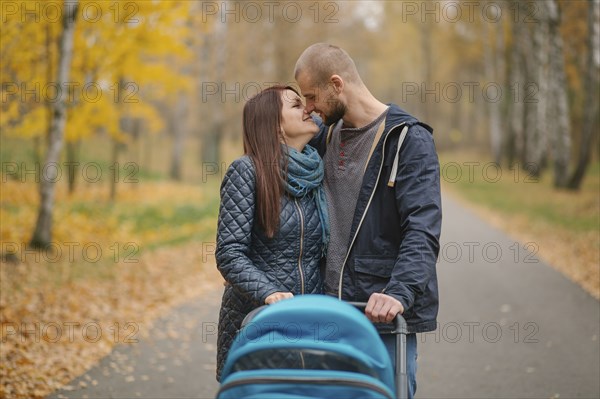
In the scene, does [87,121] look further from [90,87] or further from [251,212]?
[251,212]

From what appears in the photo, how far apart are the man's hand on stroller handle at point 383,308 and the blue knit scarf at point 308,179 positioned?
536 mm

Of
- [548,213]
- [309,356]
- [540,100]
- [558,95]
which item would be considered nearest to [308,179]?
[309,356]

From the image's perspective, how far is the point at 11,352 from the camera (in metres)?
6.34

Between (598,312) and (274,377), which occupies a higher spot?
(274,377)

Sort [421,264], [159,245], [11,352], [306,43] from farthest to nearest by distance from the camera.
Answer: [306,43], [159,245], [11,352], [421,264]

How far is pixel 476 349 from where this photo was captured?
23.1 ft

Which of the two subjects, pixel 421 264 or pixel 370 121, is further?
pixel 370 121

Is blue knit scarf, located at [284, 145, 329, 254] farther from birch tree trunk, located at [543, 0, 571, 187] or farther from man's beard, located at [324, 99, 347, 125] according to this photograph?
birch tree trunk, located at [543, 0, 571, 187]

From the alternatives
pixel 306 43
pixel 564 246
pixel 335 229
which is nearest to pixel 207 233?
pixel 564 246

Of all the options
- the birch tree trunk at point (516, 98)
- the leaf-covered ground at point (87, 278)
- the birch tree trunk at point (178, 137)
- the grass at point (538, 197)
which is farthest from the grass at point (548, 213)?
the birch tree trunk at point (178, 137)

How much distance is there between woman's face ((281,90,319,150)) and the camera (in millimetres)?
3273

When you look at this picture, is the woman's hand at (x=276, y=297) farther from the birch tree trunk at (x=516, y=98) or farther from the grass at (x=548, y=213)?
the birch tree trunk at (x=516, y=98)

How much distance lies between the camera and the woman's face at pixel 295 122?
327cm

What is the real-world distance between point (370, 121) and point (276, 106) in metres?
0.46
